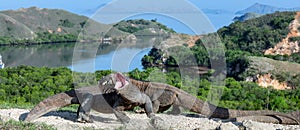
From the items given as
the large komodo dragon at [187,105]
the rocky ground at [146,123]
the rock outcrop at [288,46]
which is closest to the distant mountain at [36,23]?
the rock outcrop at [288,46]

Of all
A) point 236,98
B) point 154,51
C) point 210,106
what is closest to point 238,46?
point 154,51

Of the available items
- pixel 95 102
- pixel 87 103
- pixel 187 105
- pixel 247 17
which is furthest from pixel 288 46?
pixel 87 103

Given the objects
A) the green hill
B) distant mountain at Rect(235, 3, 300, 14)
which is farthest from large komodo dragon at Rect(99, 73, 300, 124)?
distant mountain at Rect(235, 3, 300, 14)

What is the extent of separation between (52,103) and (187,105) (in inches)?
93.6

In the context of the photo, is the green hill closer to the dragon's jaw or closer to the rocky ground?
the rocky ground

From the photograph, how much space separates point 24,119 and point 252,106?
12.0 metres

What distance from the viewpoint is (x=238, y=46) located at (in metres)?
50.9

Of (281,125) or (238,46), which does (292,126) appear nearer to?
(281,125)

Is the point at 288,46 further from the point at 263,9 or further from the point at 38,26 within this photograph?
the point at 38,26

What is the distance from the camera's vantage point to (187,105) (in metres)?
8.15

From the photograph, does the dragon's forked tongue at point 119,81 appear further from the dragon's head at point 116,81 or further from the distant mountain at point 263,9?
the distant mountain at point 263,9

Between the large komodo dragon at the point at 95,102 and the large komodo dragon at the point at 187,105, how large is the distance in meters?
0.21

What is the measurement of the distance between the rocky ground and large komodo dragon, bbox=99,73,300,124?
7.4 inches

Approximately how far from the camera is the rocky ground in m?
7.34
